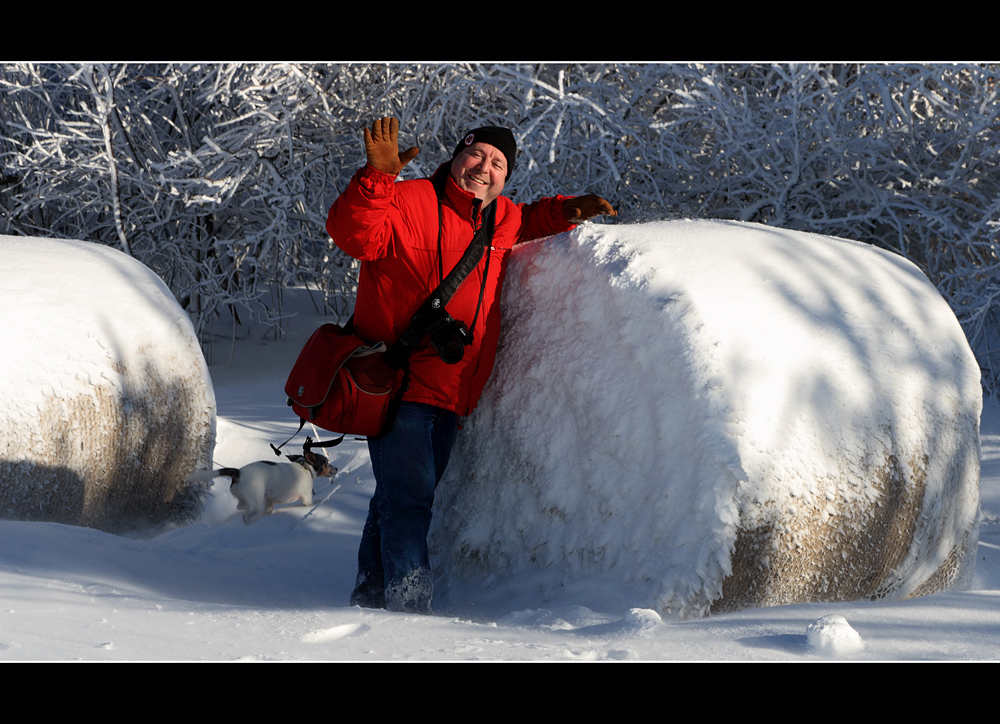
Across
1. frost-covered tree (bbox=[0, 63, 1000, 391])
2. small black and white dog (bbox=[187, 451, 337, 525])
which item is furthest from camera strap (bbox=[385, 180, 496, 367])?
frost-covered tree (bbox=[0, 63, 1000, 391])

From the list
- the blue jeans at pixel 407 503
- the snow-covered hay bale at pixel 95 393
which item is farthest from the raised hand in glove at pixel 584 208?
the snow-covered hay bale at pixel 95 393

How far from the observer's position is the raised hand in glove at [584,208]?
9.65 ft

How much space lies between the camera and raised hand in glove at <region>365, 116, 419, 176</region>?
2594 millimetres

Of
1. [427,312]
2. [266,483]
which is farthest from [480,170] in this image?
[266,483]

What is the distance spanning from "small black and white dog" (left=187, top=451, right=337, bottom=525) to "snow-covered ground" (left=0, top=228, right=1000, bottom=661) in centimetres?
65

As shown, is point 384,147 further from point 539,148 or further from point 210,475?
point 539,148

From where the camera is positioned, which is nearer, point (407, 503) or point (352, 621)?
point (352, 621)

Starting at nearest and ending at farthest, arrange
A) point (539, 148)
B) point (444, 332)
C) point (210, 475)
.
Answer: point (444, 332)
point (210, 475)
point (539, 148)

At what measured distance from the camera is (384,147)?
8.57ft

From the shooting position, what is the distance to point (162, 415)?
13.4ft

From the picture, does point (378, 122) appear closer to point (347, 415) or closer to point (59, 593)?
point (347, 415)

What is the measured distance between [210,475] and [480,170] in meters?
2.35

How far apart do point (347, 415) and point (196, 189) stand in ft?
18.1

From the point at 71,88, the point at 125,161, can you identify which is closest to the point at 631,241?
the point at 125,161
